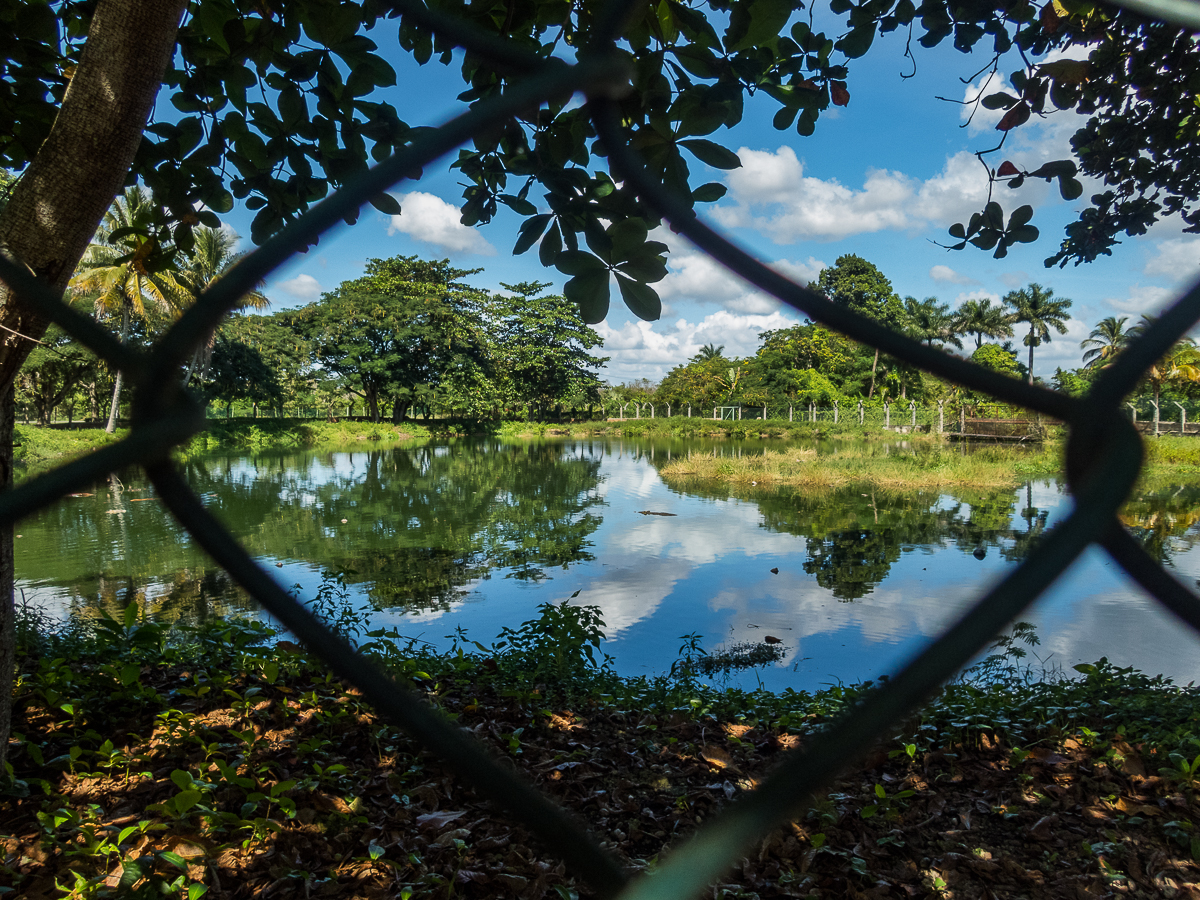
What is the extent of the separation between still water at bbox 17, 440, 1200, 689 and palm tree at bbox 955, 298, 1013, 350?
8.64 m

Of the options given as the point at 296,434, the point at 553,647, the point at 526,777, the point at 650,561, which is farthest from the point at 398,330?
the point at 526,777

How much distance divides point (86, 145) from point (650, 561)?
602 centimetres

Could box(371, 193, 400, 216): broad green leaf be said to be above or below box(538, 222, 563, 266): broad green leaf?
above

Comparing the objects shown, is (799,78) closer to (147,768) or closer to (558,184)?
(558,184)

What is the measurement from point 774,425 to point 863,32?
22816 mm

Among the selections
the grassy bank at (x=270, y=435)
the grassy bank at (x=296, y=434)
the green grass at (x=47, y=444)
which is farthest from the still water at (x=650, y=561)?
the grassy bank at (x=296, y=434)

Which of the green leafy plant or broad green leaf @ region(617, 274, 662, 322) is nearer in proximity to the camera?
broad green leaf @ region(617, 274, 662, 322)

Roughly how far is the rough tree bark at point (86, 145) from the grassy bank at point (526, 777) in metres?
0.84

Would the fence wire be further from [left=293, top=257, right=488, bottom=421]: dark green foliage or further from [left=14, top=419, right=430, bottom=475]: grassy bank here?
[left=293, top=257, right=488, bottom=421]: dark green foliage

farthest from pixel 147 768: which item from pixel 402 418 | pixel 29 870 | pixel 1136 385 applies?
pixel 402 418

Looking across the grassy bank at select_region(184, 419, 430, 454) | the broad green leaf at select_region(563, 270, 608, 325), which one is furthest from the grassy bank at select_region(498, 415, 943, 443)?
the broad green leaf at select_region(563, 270, 608, 325)

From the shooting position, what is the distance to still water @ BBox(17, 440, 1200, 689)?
13.4 feet

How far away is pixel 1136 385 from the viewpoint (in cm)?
22

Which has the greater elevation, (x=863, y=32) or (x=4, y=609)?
(x=863, y=32)
